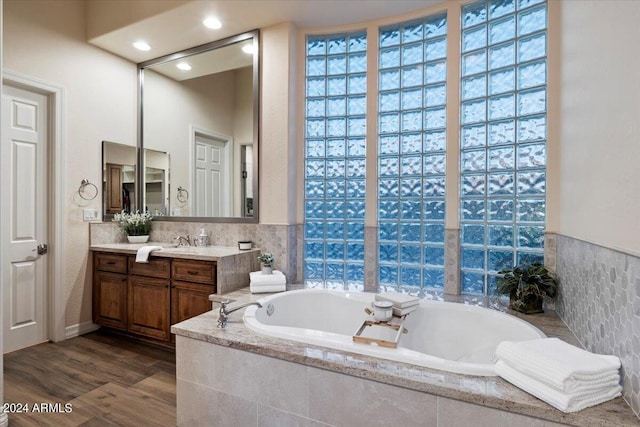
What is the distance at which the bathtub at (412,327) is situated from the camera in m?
1.51

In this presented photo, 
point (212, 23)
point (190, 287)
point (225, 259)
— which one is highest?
point (212, 23)

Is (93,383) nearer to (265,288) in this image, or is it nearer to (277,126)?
(265,288)

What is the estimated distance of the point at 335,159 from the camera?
119 inches

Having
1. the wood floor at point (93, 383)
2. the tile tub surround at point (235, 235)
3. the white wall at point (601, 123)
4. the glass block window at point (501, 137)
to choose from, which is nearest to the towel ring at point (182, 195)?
the tile tub surround at point (235, 235)

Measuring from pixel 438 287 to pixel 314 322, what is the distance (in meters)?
1.01

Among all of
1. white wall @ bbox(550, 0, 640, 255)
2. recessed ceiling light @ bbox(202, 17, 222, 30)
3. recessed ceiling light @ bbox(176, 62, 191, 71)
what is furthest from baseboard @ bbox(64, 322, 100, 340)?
white wall @ bbox(550, 0, 640, 255)

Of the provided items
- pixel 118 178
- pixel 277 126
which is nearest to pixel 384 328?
pixel 277 126

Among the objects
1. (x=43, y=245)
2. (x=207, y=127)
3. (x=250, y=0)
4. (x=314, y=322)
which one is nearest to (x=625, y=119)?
(x=314, y=322)

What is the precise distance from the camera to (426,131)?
8.81 feet

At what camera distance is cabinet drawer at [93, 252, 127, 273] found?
3.17 m

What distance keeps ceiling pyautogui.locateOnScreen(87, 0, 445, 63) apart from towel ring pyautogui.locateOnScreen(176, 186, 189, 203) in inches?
56.6

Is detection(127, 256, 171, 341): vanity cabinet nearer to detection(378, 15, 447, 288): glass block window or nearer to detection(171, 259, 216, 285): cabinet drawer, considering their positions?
detection(171, 259, 216, 285): cabinet drawer

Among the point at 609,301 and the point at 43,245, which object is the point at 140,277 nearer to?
the point at 43,245

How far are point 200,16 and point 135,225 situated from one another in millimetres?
2136
